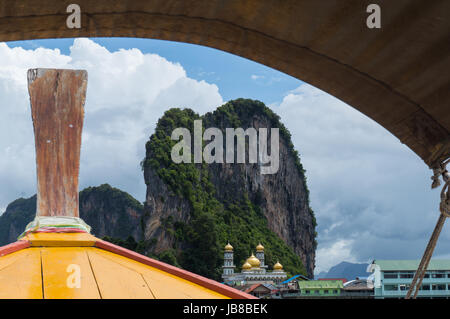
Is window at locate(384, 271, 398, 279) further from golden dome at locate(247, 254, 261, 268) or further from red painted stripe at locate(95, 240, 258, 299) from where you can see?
red painted stripe at locate(95, 240, 258, 299)

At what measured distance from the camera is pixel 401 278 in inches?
1222

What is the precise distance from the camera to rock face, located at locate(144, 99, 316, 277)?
149ft

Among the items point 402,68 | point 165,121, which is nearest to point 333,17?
point 402,68

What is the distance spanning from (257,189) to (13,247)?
55.4 metres

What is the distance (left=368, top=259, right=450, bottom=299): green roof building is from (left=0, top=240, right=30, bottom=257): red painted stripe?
31.0 meters

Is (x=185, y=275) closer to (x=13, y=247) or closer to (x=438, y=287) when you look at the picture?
(x=13, y=247)

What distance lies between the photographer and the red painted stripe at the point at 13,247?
1940 mm

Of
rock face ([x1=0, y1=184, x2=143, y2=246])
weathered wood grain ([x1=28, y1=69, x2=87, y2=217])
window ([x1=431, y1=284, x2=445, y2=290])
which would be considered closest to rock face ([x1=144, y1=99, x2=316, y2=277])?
window ([x1=431, y1=284, x2=445, y2=290])

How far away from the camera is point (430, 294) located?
30.9m

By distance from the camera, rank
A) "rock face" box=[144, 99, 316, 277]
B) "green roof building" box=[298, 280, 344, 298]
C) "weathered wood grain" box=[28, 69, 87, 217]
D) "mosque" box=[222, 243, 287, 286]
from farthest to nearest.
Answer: "rock face" box=[144, 99, 316, 277], "mosque" box=[222, 243, 287, 286], "green roof building" box=[298, 280, 344, 298], "weathered wood grain" box=[28, 69, 87, 217]

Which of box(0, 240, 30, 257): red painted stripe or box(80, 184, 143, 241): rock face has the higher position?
box(80, 184, 143, 241): rock face

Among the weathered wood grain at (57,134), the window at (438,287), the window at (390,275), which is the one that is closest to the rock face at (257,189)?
the window at (390,275)

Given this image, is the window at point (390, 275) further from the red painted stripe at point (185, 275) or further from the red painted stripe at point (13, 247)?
the red painted stripe at point (13, 247)
